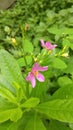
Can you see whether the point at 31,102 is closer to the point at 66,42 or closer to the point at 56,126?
the point at 56,126

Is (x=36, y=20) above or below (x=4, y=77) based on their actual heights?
below

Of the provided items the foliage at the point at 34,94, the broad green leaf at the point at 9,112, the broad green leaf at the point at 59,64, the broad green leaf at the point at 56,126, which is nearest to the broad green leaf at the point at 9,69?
the foliage at the point at 34,94

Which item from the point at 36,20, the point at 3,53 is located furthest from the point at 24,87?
the point at 36,20

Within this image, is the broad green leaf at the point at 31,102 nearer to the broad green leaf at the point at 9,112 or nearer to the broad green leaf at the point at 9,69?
the broad green leaf at the point at 9,112

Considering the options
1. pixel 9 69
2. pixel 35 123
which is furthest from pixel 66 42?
pixel 35 123

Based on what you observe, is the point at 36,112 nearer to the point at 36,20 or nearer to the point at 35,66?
the point at 35,66
